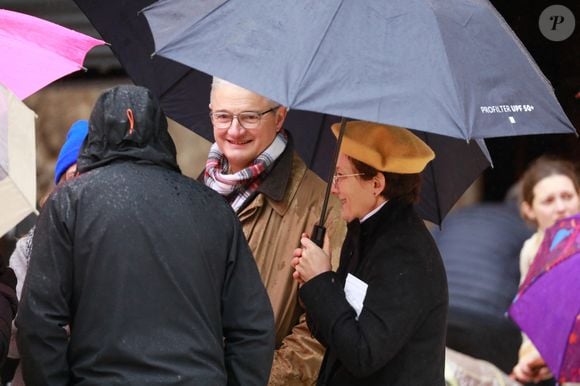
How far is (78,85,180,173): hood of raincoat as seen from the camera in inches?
142

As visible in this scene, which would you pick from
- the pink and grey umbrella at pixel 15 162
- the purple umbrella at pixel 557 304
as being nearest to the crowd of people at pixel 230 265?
the pink and grey umbrella at pixel 15 162

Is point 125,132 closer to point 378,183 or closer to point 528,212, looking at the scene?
point 378,183

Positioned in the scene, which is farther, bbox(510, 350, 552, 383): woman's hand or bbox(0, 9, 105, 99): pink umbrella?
bbox(510, 350, 552, 383): woman's hand

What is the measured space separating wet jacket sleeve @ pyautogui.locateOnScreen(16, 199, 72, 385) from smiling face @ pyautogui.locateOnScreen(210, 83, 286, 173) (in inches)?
38.8

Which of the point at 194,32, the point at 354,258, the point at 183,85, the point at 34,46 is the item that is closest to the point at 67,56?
the point at 34,46

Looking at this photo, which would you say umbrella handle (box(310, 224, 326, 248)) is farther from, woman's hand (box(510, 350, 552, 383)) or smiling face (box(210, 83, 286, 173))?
woman's hand (box(510, 350, 552, 383))

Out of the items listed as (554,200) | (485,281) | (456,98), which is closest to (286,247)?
(456,98)

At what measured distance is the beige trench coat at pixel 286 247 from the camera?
4254 mm

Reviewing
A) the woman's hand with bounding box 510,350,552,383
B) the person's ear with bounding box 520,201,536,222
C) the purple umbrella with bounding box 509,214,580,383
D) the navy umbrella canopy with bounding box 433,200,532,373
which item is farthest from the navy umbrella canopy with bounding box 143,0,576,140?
the navy umbrella canopy with bounding box 433,200,532,373

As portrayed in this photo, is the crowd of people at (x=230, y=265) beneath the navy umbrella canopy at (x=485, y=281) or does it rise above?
above

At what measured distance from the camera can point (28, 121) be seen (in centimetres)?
399

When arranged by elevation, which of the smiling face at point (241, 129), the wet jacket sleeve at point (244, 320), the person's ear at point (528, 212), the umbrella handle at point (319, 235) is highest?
the smiling face at point (241, 129)

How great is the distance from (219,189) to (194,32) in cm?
82

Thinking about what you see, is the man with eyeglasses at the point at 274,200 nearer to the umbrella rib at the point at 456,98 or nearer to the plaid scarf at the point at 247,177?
the plaid scarf at the point at 247,177
